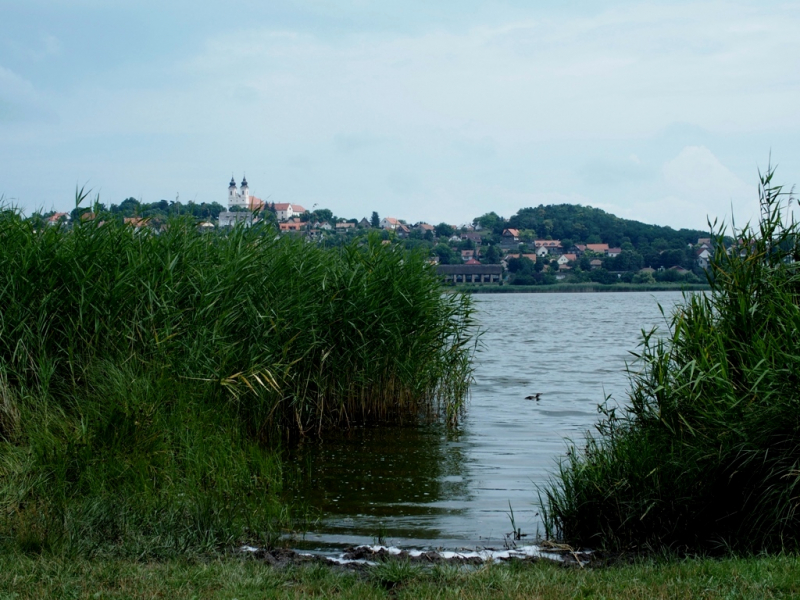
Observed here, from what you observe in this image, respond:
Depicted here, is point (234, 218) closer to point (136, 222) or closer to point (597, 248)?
point (136, 222)

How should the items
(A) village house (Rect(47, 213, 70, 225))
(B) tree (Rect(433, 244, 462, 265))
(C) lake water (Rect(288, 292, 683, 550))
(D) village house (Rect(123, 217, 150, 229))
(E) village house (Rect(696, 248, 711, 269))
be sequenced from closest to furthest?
(C) lake water (Rect(288, 292, 683, 550)), (E) village house (Rect(696, 248, 711, 269)), (A) village house (Rect(47, 213, 70, 225)), (D) village house (Rect(123, 217, 150, 229)), (B) tree (Rect(433, 244, 462, 265))

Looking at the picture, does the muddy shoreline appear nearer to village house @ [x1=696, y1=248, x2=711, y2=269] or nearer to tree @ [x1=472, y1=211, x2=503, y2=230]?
village house @ [x1=696, y1=248, x2=711, y2=269]

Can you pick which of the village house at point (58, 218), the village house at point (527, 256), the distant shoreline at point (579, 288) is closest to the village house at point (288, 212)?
the village house at point (58, 218)

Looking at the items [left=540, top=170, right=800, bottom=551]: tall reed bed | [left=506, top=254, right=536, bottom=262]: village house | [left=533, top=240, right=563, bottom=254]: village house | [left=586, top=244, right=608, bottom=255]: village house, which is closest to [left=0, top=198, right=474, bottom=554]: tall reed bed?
[left=540, top=170, right=800, bottom=551]: tall reed bed

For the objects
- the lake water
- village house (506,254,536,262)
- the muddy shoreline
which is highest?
village house (506,254,536,262)

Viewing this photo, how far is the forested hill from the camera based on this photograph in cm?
7912

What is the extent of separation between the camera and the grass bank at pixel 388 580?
5070 mm

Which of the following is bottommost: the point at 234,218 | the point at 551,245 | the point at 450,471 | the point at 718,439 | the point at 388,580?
the point at 450,471

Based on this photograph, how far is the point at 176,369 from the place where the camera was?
30.1ft

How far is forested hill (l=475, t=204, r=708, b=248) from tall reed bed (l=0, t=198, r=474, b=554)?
5742cm

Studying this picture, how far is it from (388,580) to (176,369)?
4.55 metres

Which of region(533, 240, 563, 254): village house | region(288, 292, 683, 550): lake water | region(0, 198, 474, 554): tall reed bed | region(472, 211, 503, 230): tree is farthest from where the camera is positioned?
region(472, 211, 503, 230): tree

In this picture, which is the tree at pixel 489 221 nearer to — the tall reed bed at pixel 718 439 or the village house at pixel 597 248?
the village house at pixel 597 248

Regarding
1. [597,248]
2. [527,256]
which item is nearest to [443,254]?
[527,256]
